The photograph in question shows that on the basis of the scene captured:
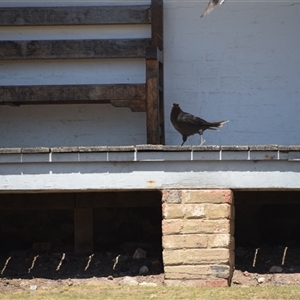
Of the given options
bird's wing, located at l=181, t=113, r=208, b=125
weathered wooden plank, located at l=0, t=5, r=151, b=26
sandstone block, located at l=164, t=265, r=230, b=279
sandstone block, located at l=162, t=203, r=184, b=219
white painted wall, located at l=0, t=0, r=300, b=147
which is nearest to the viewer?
sandstone block, located at l=164, t=265, r=230, b=279

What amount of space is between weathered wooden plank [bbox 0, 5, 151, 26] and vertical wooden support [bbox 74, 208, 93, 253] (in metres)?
2.39

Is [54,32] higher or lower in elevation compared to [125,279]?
higher

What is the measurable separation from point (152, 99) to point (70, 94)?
100 cm

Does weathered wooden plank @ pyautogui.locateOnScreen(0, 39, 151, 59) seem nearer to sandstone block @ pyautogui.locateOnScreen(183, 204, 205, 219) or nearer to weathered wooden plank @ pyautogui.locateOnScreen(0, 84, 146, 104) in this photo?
weathered wooden plank @ pyautogui.locateOnScreen(0, 84, 146, 104)

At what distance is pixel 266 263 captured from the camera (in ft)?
36.9

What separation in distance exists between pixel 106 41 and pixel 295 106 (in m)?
2.48

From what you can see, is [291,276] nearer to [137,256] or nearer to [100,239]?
[137,256]

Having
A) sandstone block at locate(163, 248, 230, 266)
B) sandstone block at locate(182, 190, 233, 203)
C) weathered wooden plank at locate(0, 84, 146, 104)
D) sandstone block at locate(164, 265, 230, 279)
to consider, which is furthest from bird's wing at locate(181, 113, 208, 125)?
sandstone block at locate(164, 265, 230, 279)

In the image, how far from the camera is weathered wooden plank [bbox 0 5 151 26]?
1256cm

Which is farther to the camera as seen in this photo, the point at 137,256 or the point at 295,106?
the point at 295,106

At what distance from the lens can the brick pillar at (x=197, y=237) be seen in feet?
33.3

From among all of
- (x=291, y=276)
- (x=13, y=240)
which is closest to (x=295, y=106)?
(x=291, y=276)

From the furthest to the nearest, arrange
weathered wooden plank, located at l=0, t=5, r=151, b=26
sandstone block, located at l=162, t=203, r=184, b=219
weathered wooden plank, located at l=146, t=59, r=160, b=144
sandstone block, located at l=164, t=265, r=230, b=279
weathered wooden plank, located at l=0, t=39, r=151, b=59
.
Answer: weathered wooden plank, located at l=0, t=5, r=151, b=26, weathered wooden plank, located at l=0, t=39, r=151, b=59, weathered wooden plank, located at l=146, t=59, r=160, b=144, sandstone block, located at l=162, t=203, r=184, b=219, sandstone block, located at l=164, t=265, r=230, b=279

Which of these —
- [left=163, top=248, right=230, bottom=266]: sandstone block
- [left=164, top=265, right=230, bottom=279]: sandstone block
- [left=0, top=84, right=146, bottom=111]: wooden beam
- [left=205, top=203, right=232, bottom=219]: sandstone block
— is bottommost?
[left=164, top=265, right=230, bottom=279]: sandstone block
